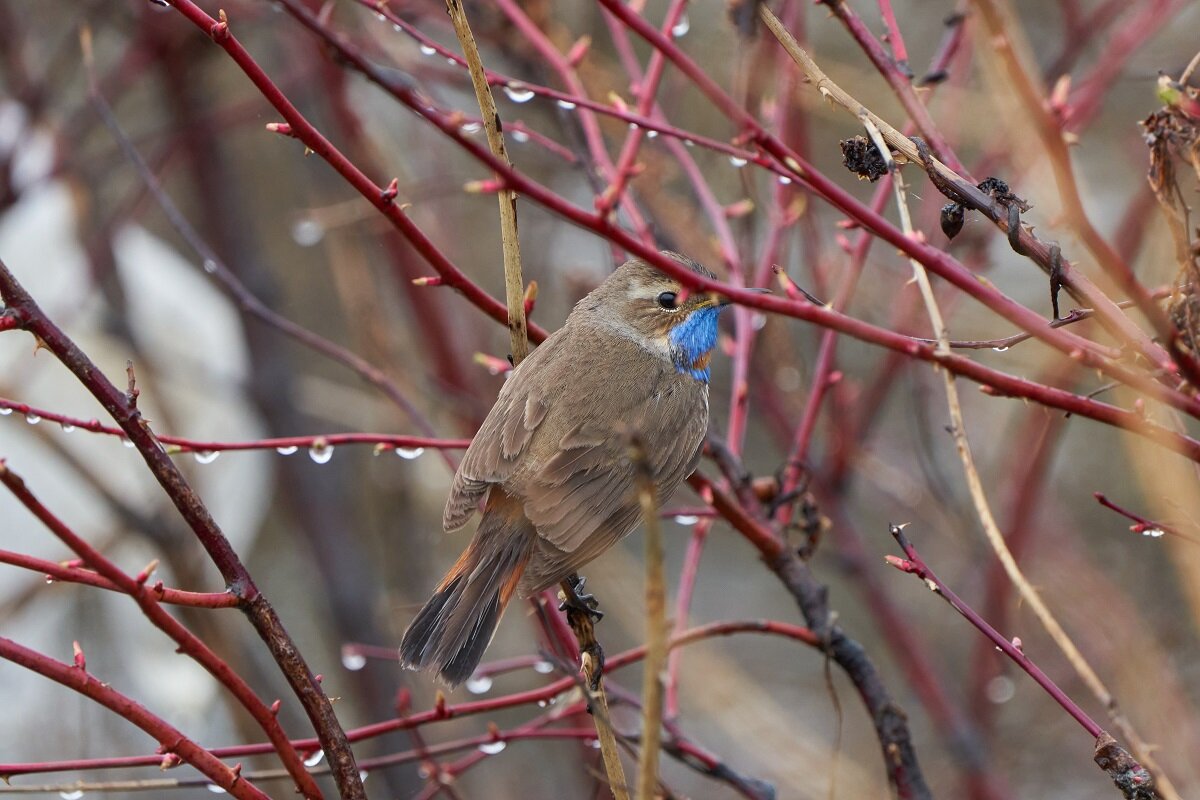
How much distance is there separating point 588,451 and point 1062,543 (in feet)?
9.57

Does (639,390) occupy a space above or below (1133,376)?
above

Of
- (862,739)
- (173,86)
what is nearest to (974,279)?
(173,86)

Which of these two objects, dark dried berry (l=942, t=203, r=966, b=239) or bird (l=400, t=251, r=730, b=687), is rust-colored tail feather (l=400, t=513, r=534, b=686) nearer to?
bird (l=400, t=251, r=730, b=687)

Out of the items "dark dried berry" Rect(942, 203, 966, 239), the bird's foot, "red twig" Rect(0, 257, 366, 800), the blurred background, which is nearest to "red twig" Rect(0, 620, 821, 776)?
the bird's foot

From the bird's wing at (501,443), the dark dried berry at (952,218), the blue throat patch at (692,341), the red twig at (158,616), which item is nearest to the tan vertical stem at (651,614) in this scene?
the red twig at (158,616)

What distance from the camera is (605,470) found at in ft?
10.5

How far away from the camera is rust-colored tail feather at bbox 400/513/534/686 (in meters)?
2.87

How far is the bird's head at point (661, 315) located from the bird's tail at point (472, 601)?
707 mm

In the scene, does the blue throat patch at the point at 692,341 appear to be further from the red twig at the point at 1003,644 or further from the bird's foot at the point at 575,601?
the red twig at the point at 1003,644

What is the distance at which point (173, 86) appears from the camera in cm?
538

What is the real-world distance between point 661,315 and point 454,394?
1.46m

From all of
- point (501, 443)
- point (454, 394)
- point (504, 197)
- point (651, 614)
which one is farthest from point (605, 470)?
point (454, 394)

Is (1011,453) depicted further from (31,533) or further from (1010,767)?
(31,533)

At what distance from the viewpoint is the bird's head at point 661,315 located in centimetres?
362
